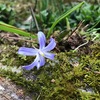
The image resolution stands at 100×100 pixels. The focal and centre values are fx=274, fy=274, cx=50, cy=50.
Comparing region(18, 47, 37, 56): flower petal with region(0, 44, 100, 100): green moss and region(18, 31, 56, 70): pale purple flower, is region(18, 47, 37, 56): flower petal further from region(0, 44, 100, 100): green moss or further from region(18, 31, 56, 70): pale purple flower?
region(0, 44, 100, 100): green moss

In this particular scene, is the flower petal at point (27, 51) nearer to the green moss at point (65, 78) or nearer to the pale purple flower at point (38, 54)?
the pale purple flower at point (38, 54)

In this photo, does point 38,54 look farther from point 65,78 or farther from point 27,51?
point 65,78

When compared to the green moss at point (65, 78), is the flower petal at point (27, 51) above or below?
above

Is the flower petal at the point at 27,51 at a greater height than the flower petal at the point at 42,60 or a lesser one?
greater

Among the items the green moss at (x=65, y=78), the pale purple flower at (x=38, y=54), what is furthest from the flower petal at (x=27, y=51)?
the green moss at (x=65, y=78)

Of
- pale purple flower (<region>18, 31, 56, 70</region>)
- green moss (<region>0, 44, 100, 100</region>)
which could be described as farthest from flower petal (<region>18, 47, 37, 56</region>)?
green moss (<region>0, 44, 100, 100</region>)

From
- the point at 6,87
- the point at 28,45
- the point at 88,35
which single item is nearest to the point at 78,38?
the point at 88,35

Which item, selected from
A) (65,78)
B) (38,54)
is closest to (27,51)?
(38,54)

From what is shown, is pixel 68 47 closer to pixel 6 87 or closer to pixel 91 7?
pixel 6 87

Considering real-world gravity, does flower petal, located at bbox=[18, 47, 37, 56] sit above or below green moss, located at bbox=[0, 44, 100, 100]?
above
